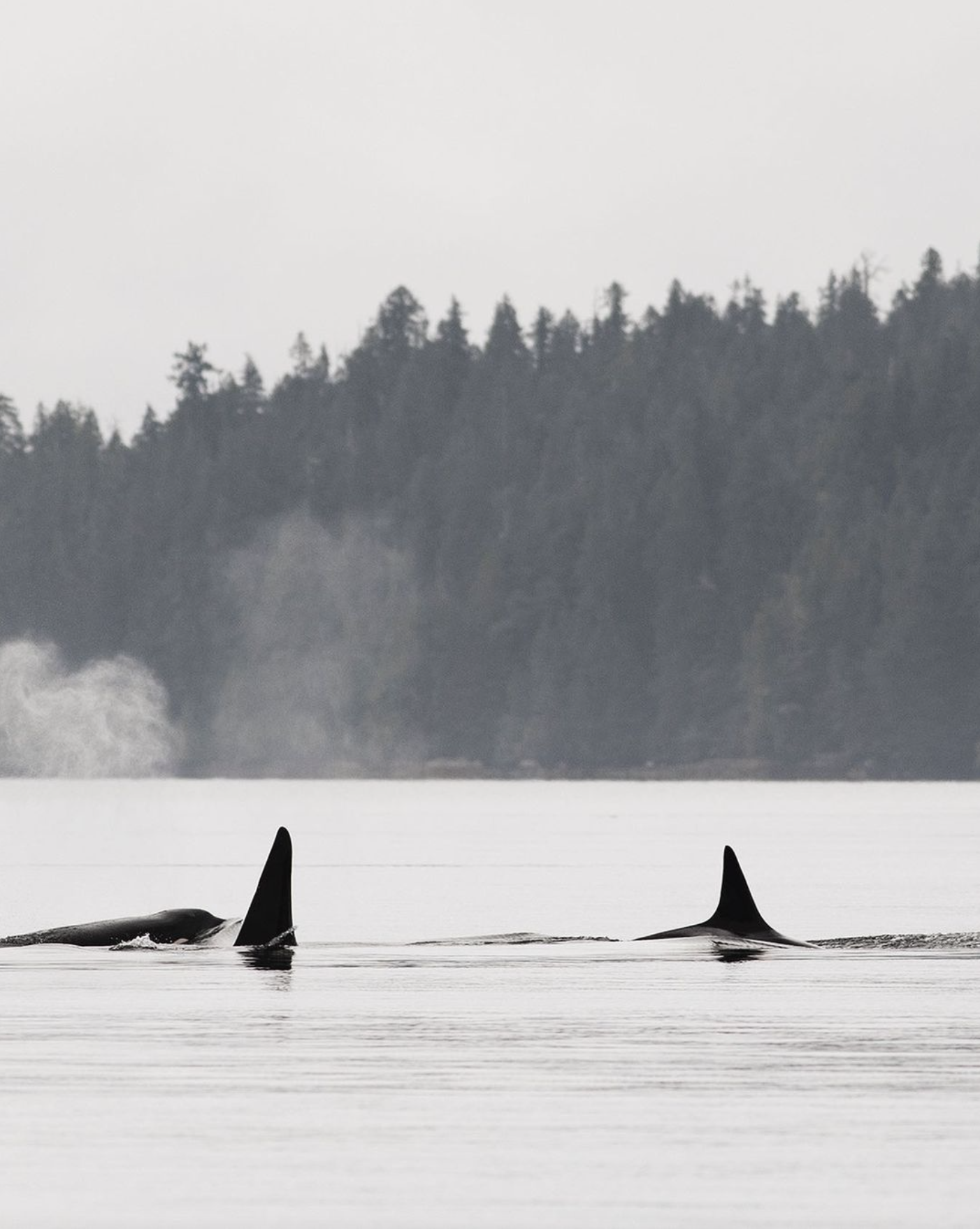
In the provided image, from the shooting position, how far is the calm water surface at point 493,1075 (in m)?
18.4

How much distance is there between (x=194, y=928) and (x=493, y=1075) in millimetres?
18665

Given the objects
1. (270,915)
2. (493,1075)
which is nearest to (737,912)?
(270,915)

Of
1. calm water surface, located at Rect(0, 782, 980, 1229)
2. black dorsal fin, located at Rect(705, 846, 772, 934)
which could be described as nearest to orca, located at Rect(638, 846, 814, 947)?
black dorsal fin, located at Rect(705, 846, 772, 934)

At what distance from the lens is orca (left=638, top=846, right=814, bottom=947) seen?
42594 mm

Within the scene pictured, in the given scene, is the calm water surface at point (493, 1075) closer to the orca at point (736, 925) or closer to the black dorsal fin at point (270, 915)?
the black dorsal fin at point (270, 915)

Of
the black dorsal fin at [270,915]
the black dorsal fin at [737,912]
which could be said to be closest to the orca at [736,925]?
the black dorsal fin at [737,912]

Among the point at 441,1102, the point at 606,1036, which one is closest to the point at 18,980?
the point at 606,1036

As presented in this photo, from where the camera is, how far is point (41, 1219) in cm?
1750

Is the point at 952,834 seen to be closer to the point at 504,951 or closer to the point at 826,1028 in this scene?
the point at 504,951

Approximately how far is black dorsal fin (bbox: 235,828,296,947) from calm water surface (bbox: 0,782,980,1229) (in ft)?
1.15

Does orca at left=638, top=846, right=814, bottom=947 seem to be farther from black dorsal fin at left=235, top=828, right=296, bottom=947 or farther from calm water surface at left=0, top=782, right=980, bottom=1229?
black dorsal fin at left=235, top=828, right=296, bottom=947

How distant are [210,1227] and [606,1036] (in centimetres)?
1109

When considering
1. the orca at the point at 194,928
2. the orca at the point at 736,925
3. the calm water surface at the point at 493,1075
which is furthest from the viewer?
the orca at the point at 736,925

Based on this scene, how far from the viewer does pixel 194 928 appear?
4278 centimetres
